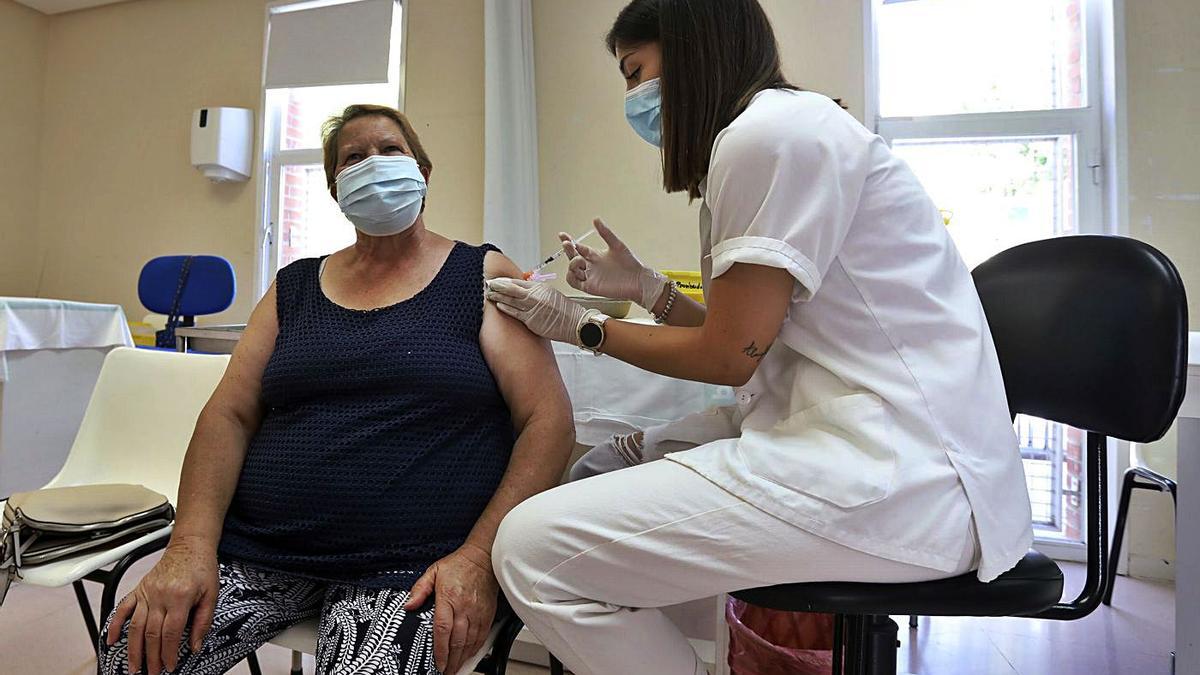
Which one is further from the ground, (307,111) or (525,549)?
(307,111)

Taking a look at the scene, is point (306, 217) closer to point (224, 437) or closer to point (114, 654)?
point (224, 437)

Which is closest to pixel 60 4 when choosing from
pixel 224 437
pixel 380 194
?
pixel 380 194

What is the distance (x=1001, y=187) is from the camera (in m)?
2.58

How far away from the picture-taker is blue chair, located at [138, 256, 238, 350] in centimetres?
305

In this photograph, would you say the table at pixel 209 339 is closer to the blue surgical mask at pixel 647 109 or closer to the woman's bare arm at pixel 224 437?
the woman's bare arm at pixel 224 437

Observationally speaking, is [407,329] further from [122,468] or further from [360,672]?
[122,468]

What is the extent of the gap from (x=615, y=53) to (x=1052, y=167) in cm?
239

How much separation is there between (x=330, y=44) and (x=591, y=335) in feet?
11.2

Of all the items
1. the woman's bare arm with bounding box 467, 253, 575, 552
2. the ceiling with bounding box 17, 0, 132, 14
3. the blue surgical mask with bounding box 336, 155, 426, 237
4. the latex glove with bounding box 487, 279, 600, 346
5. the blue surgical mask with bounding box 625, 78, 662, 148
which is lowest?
the woman's bare arm with bounding box 467, 253, 575, 552

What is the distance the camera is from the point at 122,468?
133 centimetres

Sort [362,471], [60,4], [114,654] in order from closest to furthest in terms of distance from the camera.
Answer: [114,654], [362,471], [60,4]

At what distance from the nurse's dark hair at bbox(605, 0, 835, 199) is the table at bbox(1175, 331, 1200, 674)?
95cm

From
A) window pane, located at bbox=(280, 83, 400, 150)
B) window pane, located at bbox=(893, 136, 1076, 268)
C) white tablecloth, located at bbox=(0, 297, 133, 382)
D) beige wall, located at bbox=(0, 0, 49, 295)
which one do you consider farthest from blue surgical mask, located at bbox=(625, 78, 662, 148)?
beige wall, located at bbox=(0, 0, 49, 295)

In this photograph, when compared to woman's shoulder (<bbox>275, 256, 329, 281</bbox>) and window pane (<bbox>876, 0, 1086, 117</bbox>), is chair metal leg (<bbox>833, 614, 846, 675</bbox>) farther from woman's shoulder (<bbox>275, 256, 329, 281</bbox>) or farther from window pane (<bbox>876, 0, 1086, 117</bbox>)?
window pane (<bbox>876, 0, 1086, 117</bbox>)
